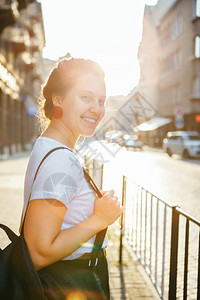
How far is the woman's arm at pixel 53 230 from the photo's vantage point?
1.35 metres

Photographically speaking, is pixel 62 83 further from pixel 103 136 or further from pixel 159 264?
pixel 159 264

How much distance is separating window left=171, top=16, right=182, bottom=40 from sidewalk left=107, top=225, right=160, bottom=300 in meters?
32.7

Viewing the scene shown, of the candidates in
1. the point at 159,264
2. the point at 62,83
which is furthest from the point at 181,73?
the point at 62,83

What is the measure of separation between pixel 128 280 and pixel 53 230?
257 cm

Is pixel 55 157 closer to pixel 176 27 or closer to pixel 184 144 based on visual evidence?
pixel 184 144

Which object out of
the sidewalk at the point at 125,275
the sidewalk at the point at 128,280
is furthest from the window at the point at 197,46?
the sidewalk at the point at 128,280

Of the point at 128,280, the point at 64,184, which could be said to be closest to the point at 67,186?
the point at 64,184

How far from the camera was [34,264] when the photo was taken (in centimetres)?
142

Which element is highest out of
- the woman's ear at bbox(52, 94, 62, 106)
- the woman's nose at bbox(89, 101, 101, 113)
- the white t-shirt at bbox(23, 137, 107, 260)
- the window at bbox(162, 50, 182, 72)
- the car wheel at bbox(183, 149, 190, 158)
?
the window at bbox(162, 50, 182, 72)

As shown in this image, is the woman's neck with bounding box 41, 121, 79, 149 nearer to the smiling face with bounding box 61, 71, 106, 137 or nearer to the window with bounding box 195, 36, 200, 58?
the smiling face with bounding box 61, 71, 106, 137

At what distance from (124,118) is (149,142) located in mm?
42491

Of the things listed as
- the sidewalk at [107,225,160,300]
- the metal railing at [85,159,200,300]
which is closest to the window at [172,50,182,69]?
the metal railing at [85,159,200,300]

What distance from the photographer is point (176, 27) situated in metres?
34.7

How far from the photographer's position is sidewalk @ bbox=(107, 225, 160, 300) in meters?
3.31
